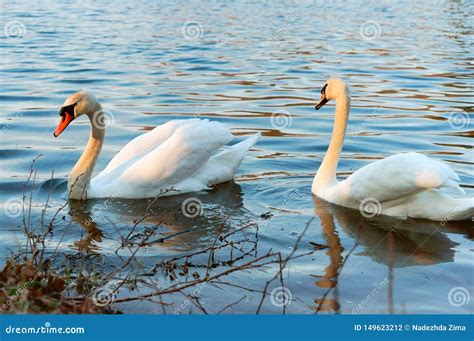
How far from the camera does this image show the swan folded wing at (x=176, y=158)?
834 cm

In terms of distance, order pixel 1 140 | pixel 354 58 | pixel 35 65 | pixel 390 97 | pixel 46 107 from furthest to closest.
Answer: pixel 354 58
pixel 35 65
pixel 390 97
pixel 46 107
pixel 1 140

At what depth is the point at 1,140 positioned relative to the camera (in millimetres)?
10766

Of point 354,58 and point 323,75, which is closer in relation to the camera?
point 323,75

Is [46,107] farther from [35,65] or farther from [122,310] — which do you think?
[122,310]

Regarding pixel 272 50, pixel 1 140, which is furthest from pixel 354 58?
pixel 1 140

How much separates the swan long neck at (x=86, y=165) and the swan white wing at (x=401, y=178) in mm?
2655

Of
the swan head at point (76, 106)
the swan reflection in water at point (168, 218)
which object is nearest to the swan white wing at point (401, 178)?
the swan reflection in water at point (168, 218)

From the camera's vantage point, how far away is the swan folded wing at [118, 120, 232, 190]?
8344mm

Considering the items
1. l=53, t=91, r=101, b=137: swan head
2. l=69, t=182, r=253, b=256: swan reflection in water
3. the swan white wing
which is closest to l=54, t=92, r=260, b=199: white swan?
l=53, t=91, r=101, b=137: swan head

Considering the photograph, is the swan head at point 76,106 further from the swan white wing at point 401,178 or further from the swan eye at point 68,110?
the swan white wing at point 401,178

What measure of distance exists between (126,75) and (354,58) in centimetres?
535

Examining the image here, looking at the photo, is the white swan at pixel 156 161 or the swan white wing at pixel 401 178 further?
the white swan at pixel 156 161

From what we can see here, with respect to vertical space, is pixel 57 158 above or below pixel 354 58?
below

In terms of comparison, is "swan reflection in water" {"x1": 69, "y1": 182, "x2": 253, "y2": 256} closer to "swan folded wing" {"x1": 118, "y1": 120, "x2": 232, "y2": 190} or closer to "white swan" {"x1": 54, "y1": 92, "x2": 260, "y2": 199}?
"white swan" {"x1": 54, "y1": 92, "x2": 260, "y2": 199}
